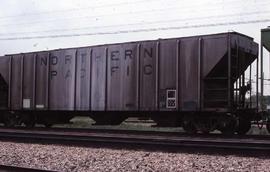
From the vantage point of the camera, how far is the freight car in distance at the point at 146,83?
16.2 meters

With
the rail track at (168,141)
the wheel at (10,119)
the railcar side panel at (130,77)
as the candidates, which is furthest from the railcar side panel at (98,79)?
the wheel at (10,119)

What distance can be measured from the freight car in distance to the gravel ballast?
523 cm

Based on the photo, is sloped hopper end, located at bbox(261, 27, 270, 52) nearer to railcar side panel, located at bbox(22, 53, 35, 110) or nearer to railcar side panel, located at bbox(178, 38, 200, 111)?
Answer: railcar side panel, located at bbox(178, 38, 200, 111)

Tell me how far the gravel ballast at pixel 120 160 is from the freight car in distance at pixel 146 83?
5230 mm

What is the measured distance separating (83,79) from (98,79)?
2.83ft

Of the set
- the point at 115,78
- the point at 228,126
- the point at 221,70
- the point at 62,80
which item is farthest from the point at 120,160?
the point at 62,80

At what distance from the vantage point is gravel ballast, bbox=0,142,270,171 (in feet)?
31.6

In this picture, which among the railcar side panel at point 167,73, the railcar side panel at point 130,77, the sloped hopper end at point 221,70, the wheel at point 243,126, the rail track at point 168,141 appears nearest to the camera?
the rail track at point 168,141

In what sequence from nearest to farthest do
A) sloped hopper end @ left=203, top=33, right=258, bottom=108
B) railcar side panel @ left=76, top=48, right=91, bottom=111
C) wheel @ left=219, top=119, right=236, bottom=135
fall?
wheel @ left=219, top=119, right=236, bottom=135 < sloped hopper end @ left=203, top=33, right=258, bottom=108 < railcar side panel @ left=76, top=48, right=91, bottom=111

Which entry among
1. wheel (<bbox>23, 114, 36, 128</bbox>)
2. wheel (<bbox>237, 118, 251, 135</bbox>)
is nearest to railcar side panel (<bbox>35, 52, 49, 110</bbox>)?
wheel (<bbox>23, 114, 36, 128</bbox>)

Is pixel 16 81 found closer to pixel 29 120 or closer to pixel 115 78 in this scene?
pixel 29 120

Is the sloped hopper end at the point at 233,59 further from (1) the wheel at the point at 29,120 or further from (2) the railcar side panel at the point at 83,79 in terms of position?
(1) the wheel at the point at 29,120

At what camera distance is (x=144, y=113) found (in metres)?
18.3

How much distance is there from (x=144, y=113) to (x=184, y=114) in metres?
1.97
